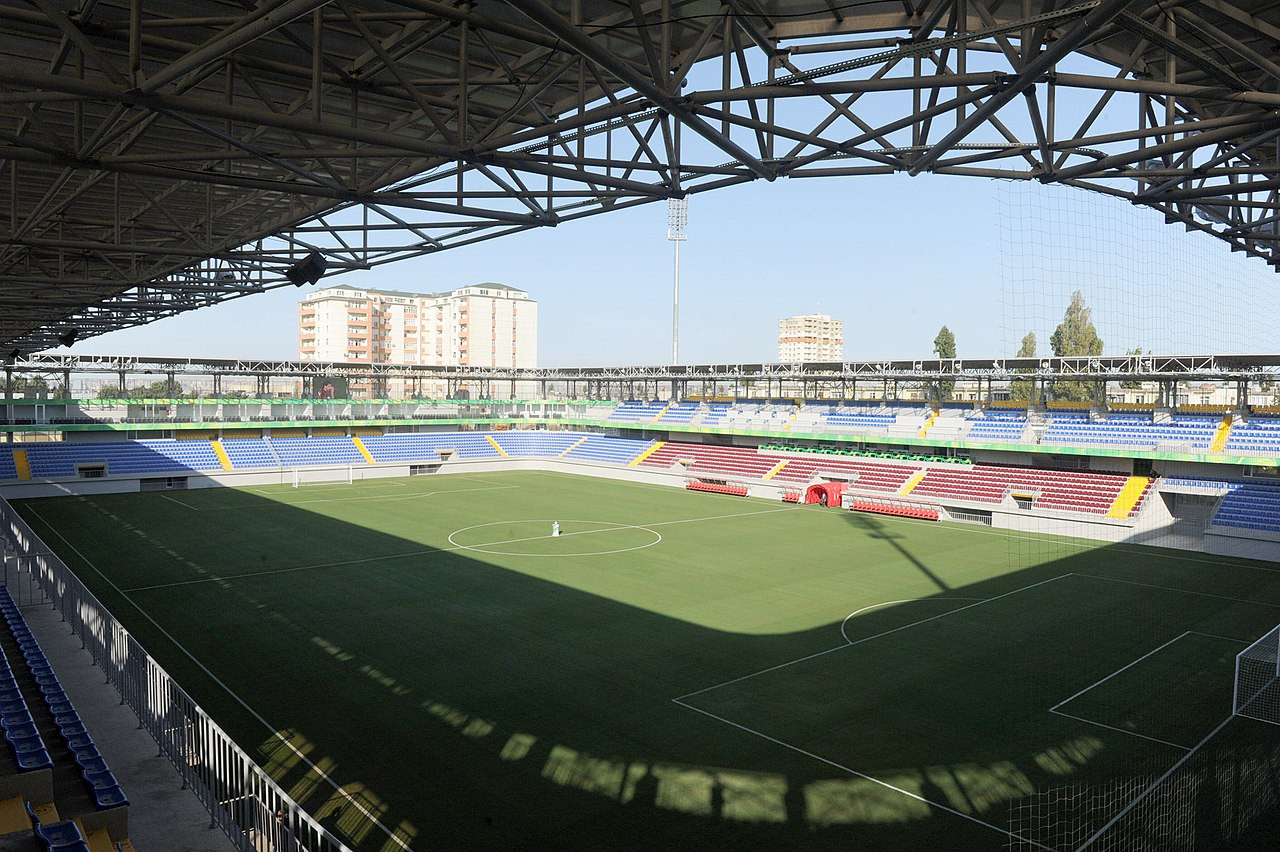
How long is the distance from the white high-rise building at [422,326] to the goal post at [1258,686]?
366 ft

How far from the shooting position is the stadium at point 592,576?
30.7 feet

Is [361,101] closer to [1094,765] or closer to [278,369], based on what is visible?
[1094,765]

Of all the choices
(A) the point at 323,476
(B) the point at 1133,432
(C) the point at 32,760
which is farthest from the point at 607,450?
(C) the point at 32,760

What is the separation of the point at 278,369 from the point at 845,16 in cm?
5351

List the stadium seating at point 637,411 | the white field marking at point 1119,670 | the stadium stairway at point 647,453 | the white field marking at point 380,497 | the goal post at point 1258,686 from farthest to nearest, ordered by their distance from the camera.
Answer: the stadium seating at point 637,411 → the stadium stairway at point 647,453 → the white field marking at point 380,497 → the white field marking at point 1119,670 → the goal post at point 1258,686

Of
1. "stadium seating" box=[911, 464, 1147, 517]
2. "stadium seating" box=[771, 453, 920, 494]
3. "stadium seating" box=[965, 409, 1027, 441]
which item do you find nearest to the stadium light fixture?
"stadium seating" box=[911, 464, 1147, 517]

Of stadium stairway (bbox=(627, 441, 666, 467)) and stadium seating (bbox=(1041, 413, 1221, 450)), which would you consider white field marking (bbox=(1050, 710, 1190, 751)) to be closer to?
stadium seating (bbox=(1041, 413, 1221, 450))

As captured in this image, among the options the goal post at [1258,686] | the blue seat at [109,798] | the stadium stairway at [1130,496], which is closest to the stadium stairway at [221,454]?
the blue seat at [109,798]

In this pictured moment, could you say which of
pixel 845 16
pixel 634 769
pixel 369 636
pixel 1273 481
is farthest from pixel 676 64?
pixel 1273 481

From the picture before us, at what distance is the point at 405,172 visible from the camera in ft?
46.1

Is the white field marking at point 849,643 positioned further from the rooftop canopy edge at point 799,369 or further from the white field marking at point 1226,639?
the rooftop canopy edge at point 799,369

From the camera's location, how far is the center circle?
96.8ft

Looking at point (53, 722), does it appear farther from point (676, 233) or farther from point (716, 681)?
point (676, 233)

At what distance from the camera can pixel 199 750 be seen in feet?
33.3
